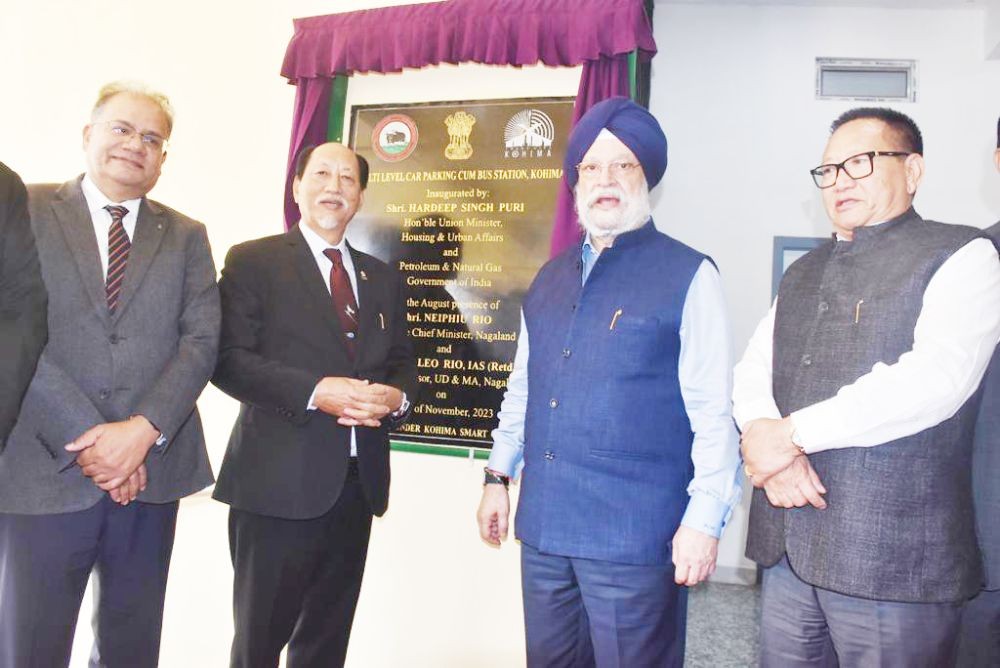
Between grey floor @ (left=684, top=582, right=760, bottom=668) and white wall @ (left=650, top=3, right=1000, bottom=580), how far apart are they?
294mm

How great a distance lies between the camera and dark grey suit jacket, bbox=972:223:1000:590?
5.22ft

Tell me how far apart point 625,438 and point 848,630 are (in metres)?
0.55

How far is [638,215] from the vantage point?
5.60 ft

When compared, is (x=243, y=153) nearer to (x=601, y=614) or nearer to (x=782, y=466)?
(x=601, y=614)

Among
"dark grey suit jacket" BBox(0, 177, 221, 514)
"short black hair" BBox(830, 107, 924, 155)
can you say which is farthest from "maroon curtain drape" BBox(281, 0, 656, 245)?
"short black hair" BBox(830, 107, 924, 155)

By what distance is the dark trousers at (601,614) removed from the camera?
59.2 inches

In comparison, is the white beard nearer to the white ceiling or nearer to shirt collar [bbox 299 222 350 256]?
shirt collar [bbox 299 222 350 256]

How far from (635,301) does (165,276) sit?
119 centimetres

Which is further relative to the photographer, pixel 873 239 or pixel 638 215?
pixel 638 215

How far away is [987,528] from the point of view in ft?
5.26

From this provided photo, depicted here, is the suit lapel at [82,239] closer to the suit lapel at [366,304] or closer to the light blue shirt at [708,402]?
the suit lapel at [366,304]

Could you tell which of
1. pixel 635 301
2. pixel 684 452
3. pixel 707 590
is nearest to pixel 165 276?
pixel 635 301

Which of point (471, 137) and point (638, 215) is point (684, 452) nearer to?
point (638, 215)

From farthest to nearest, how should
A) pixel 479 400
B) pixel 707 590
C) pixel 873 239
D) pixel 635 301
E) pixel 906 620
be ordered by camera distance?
pixel 707 590, pixel 479 400, pixel 635 301, pixel 873 239, pixel 906 620
